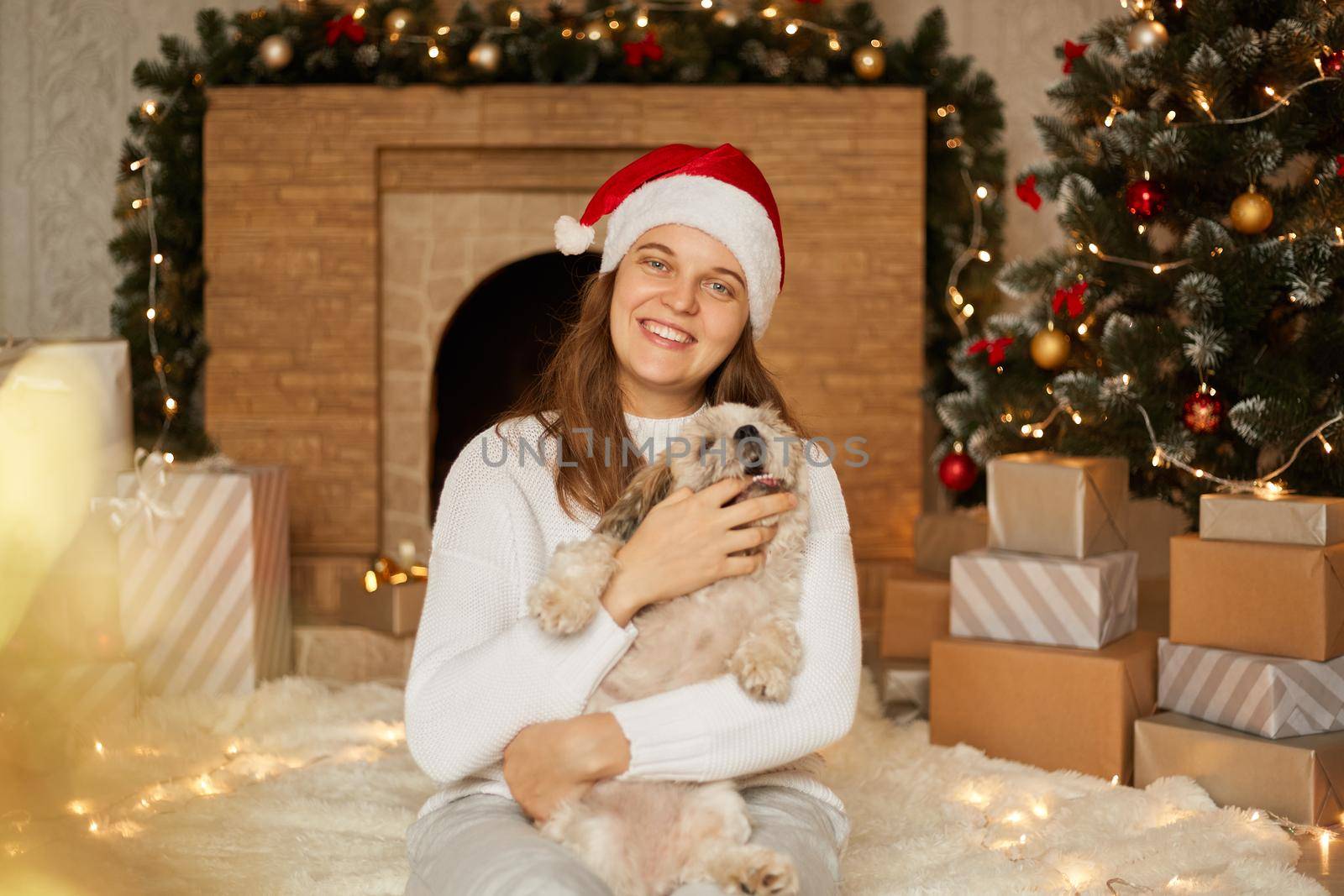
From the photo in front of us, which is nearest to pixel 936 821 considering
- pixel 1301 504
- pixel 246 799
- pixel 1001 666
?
pixel 1001 666

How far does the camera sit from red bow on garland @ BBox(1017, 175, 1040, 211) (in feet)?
10.5

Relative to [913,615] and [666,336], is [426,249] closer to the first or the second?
[913,615]

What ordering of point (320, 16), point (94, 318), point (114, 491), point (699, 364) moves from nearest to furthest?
point (699, 364) → point (114, 491) → point (320, 16) → point (94, 318)

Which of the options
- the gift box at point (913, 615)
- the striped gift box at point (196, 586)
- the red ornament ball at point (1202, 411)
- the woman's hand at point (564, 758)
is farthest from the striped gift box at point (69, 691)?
the red ornament ball at point (1202, 411)

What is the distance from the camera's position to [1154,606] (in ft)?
11.7

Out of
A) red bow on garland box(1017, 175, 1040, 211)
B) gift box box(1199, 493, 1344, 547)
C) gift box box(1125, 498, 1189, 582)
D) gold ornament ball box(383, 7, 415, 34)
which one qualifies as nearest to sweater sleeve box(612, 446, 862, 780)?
gift box box(1199, 493, 1344, 547)

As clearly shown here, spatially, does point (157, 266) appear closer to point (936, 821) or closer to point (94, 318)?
point (94, 318)

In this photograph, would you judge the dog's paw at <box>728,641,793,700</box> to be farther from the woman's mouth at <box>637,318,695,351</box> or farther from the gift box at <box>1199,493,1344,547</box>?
the gift box at <box>1199,493,1344,547</box>

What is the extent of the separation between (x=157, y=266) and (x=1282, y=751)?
3779mm

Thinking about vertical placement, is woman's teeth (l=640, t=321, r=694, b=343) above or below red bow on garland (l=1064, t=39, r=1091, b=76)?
below

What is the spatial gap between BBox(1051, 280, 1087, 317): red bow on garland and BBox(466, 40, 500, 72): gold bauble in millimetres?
2020

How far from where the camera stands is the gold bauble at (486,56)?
3832 mm

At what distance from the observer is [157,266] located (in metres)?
4.09

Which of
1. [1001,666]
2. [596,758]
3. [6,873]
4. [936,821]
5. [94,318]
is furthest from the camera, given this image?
[94,318]
